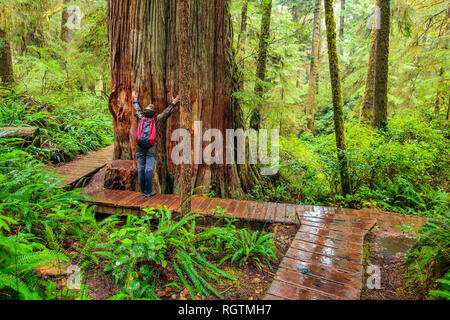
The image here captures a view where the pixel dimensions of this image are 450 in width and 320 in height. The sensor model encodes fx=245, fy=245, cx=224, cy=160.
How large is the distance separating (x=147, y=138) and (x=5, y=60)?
8009mm

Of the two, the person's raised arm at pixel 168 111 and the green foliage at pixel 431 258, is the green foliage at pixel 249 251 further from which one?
the person's raised arm at pixel 168 111

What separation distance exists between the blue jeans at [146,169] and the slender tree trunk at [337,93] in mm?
3761

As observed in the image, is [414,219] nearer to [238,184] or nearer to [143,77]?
[238,184]

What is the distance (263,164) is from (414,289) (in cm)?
495

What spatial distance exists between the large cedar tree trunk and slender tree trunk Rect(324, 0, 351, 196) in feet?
6.96

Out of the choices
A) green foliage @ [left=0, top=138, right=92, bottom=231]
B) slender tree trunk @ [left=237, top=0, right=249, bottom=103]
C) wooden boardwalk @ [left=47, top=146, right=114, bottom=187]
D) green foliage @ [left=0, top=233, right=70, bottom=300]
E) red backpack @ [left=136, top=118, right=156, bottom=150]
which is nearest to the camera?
green foliage @ [left=0, top=233, right=70, bottom=300]

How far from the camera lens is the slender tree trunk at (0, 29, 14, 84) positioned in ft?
26.3

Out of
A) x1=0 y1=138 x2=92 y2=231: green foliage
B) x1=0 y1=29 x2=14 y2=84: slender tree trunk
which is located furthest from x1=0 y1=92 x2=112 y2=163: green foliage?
x1=0 y1=138 x2=92 y2=231: green foliage

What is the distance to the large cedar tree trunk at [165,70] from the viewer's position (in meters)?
4.68

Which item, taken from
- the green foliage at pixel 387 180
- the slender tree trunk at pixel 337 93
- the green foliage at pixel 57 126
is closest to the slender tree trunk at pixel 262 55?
the green foliage at pixel 387 180

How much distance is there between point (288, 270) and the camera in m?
2.79

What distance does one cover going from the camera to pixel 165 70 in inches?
188

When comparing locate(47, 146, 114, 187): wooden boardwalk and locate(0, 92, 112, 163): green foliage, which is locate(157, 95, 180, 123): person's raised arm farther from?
locate(0, 92, 112, 163): green foliage

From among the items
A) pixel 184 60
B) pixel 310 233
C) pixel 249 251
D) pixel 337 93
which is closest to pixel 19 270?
pixel 249 251
